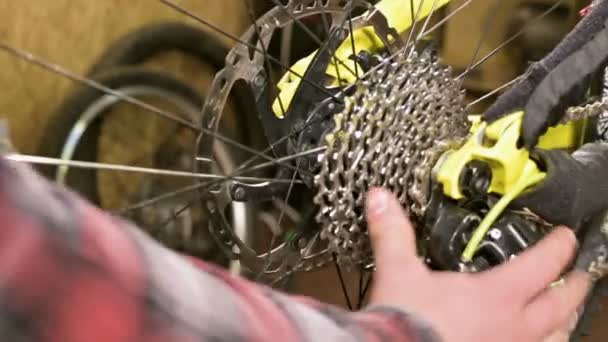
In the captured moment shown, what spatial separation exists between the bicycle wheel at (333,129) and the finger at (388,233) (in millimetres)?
33

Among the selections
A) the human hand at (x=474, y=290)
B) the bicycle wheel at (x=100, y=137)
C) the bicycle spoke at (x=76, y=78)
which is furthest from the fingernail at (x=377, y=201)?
the bicycle wheel at (x=100, y=137)

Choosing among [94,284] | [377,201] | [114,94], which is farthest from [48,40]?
[94,284]

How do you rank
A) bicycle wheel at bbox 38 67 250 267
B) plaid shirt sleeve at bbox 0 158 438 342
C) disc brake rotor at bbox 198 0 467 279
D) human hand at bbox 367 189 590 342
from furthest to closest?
bicycle wheel at bbox 38 67 250 267
disc brake rotor at bbox 198 0 467 279
human hand at bbox 367 189 590 342
plaid shirt sleeve at bbox 0 158 438 342

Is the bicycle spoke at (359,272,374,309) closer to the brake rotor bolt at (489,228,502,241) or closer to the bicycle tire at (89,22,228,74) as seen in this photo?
the brake rotor bolt at (489,228,502,241)

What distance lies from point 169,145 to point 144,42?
0.45ft

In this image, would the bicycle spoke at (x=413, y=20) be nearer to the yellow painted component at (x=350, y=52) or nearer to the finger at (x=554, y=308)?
the yellow painted component at (x=350, y=52)

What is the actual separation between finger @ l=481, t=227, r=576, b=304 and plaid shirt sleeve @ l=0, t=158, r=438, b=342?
15 centimetres

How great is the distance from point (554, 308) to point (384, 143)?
12 centimetres

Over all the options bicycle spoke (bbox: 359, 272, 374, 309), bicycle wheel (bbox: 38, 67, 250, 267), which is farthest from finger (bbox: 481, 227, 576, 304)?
bicycle wheel (bbox: 38, 67, 250, 267)

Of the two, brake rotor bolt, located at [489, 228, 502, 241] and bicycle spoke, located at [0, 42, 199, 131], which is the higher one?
bicycle spoke, located at [0, 42, 199, 131]

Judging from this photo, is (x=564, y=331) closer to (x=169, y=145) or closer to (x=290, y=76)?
(x=290, y=76)

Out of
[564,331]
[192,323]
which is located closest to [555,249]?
[564,331]

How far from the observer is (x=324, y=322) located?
30 centimetres

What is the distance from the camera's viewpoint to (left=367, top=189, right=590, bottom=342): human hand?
362 mm
